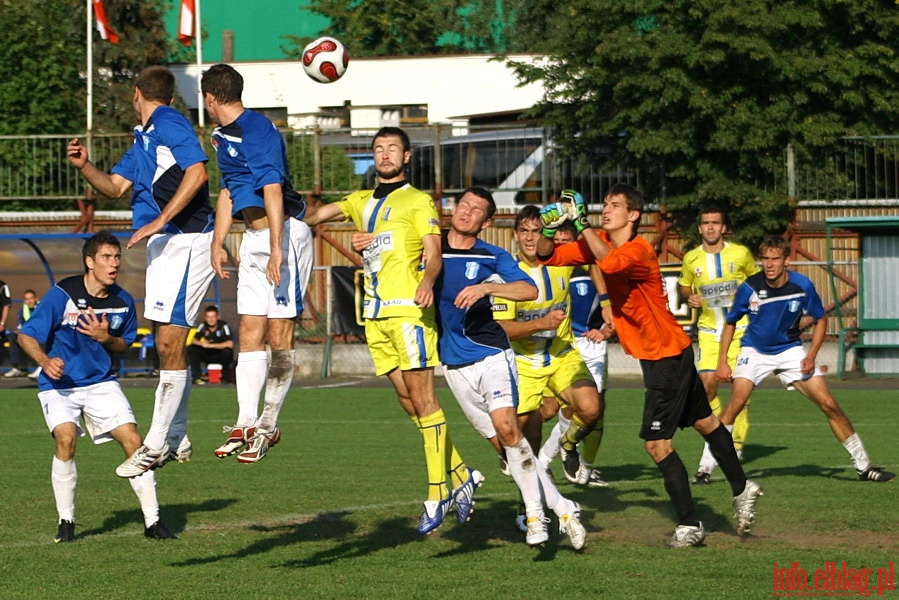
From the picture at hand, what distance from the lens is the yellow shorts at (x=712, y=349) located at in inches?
538

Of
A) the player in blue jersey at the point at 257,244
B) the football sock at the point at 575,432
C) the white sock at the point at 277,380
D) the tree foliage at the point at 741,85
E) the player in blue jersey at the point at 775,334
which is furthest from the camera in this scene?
the tree foliage at the point at 741,85

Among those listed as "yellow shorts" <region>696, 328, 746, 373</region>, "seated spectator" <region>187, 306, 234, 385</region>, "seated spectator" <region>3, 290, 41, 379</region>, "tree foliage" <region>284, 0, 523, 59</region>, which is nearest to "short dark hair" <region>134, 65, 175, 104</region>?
"yellow shorts" <region>696, 328, 746, 373</region>

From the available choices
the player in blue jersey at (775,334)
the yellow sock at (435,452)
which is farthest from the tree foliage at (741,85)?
the yellow sock at (435,452)

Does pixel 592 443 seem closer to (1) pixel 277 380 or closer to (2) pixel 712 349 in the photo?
(2) pixel 712 349

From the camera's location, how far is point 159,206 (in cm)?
928

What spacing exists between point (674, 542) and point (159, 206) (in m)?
4.10

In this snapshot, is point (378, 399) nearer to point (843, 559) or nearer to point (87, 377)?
point (87, 377)

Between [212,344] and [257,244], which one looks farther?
[212,344]

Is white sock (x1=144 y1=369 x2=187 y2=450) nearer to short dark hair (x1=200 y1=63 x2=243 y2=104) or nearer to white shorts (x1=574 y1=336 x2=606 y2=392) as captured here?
short dark hair (x1=200 y1=63 x2=243 y2=104)

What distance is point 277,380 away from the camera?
9039mm

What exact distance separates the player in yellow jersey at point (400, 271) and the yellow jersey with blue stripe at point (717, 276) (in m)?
Answer: 4.95

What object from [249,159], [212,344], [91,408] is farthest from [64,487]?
[212,344]

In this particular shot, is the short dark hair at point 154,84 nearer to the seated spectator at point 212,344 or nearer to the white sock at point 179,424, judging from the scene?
the white sock at point 179,424

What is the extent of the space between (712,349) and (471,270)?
5013 millimetres
